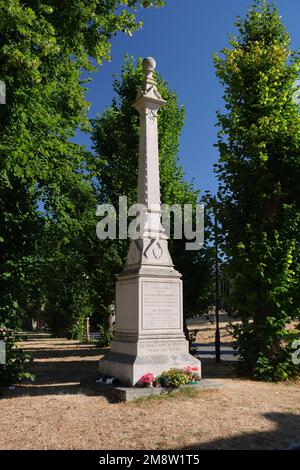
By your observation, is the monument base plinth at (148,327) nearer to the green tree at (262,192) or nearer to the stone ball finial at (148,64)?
the green tree at (262,192)

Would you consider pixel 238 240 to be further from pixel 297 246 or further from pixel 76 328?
pixel 76 328

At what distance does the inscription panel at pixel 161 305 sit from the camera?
422 inches

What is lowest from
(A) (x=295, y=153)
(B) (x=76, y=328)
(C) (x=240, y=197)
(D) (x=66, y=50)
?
(B) (x=76, y=328)

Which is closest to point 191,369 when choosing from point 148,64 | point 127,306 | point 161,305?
point 161,305

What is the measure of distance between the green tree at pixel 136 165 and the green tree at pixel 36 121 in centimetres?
447

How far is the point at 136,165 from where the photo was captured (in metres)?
20.7

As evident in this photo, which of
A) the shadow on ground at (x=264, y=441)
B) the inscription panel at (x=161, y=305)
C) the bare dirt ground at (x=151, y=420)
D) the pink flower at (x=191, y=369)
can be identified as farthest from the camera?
the inscription panel at (x=161, y=305)

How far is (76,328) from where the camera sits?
111 feet

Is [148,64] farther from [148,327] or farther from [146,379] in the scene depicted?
[146,379]

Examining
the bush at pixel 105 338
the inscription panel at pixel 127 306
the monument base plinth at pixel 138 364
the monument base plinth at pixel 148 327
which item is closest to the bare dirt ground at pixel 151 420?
the monument base plinth at pixel 138 364

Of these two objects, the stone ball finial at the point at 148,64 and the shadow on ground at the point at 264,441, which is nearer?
the shadow on ground at the point at 264,441
